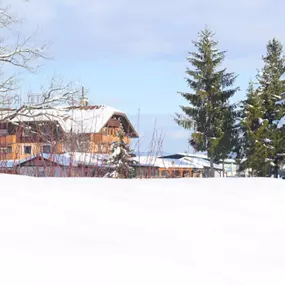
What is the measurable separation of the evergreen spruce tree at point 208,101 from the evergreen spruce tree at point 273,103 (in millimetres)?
2477

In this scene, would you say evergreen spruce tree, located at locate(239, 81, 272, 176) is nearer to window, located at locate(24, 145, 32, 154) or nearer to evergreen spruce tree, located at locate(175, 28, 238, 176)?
evergreen spruce tree, located at locate(175, 28, 238, 176)

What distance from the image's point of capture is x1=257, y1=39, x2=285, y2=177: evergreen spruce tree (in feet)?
97.7
